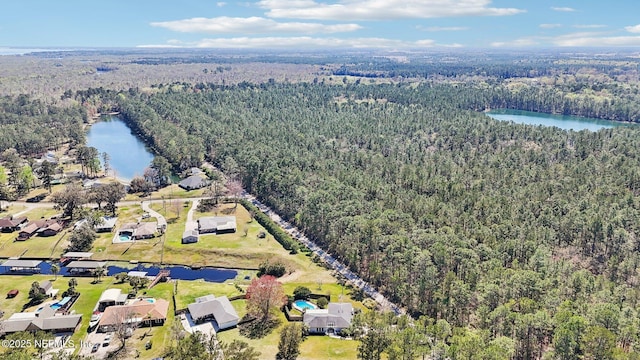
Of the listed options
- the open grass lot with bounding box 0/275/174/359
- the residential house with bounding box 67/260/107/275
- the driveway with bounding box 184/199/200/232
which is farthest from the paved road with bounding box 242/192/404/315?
the residential house with bounding box 67/260/107/275

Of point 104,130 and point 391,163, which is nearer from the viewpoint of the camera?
point 391,163

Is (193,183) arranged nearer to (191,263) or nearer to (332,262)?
(191,263)

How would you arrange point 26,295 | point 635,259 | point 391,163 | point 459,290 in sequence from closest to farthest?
point 459,290
point 26,295
point 635,259
point 391,163

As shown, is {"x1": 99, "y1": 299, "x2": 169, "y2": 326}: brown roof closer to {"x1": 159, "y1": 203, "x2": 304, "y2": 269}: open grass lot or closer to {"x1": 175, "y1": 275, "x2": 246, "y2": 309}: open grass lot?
{"x1": 175, "y1": 275, "x2": 246, "y2": 309}: open grass lot

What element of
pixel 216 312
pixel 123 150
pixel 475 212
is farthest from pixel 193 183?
pixel 475 212

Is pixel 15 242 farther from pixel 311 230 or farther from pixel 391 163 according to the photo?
pixel 391 163

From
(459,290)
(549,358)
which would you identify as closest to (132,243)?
(459,290)
